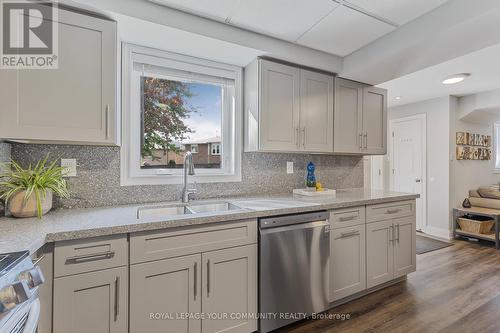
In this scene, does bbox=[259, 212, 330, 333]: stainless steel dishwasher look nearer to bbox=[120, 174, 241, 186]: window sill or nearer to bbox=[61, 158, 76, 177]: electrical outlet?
bbox=[120, 174, 241, 186]: window sill

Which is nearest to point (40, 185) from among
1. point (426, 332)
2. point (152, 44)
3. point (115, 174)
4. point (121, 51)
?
point (115, 174)

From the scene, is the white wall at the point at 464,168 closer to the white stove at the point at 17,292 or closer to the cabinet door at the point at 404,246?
the cabinet door at the point at 404,246

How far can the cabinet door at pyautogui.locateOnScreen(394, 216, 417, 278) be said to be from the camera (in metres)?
2.49

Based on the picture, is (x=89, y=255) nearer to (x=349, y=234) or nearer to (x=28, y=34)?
(x=28, y=34)

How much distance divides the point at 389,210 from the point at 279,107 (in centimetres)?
147

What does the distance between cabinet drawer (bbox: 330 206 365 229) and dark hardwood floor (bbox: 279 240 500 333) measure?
743 millimetres

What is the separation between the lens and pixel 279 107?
229cm

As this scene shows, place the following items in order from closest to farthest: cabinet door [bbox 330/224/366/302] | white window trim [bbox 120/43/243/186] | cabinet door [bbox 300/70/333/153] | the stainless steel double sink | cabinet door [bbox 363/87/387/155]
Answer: the stainless steel double sink < white window trim [bbox 120/43/243/186] < cabinet door [bbox 330/224/366/302] < cabinet door [bbox 300/70/333/153] < cabinet door [bbox 363/87/387/155]

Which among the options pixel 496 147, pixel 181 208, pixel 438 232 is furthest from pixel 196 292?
pixel 496 147

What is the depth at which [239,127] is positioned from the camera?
8.05 ft

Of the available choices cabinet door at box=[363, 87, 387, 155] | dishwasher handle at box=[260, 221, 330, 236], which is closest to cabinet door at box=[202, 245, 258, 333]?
dishwasher handle at box=[260, 221, 330, 236]

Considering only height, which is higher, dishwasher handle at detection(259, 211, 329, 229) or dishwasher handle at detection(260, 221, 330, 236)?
dishwasher handle at detection(259, 211, 329, 229)

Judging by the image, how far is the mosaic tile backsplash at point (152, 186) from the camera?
178cm

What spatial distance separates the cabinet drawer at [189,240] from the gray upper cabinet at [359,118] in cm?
148
